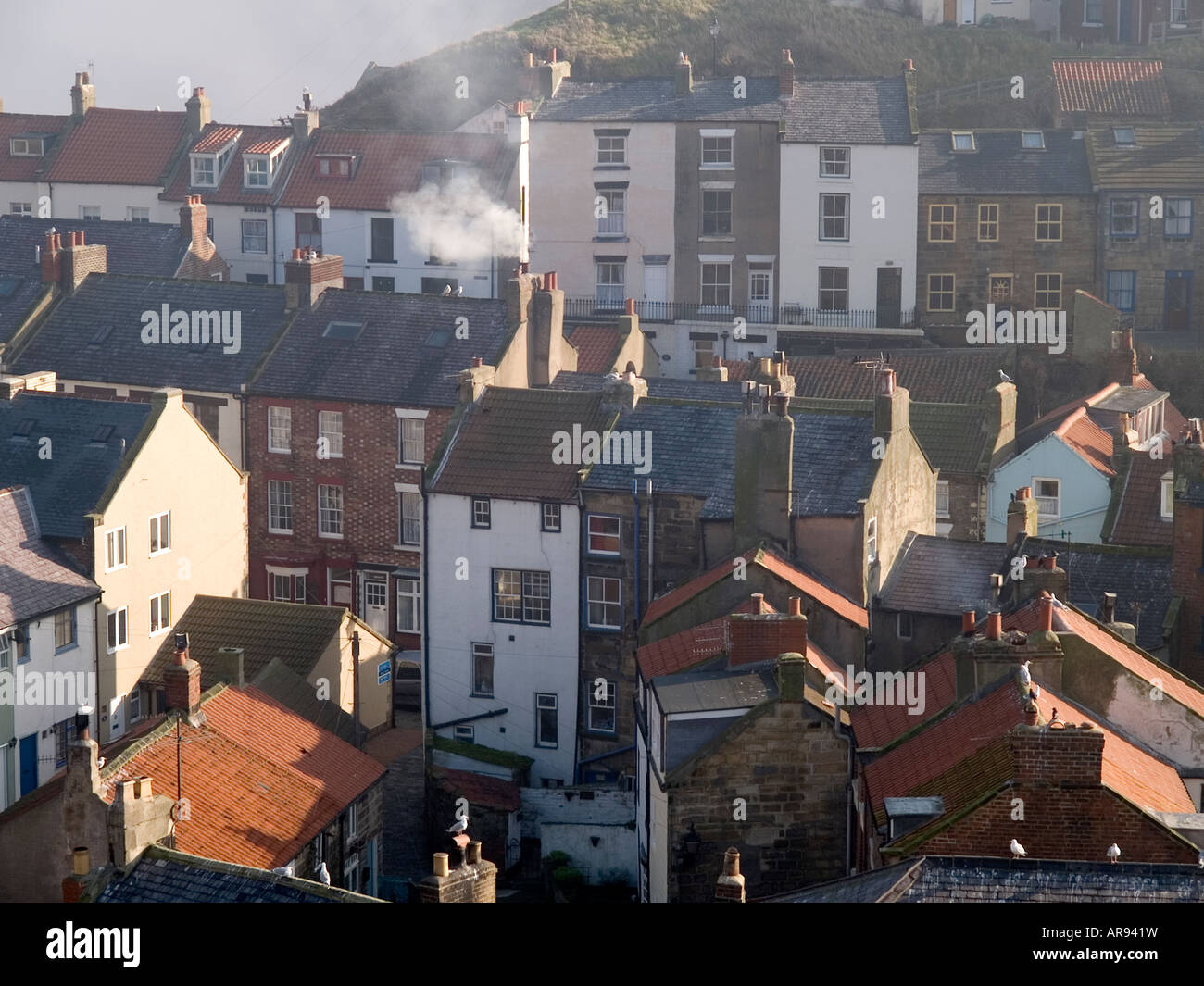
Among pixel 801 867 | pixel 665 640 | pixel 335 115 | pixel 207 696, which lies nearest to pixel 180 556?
pixel 207 696

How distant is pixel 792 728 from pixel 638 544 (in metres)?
11.8

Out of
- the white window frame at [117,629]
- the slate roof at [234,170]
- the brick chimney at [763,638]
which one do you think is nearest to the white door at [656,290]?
the slate roof at [234,170]

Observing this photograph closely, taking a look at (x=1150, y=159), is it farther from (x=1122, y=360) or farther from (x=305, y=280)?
(x=305, y=280)

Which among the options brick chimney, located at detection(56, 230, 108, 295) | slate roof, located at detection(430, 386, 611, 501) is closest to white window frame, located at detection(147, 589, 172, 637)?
slate roof, located at detection(430, 386, 611, 501)

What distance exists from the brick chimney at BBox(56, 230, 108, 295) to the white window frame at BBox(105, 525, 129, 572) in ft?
61.8

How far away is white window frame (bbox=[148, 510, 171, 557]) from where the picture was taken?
158 feet

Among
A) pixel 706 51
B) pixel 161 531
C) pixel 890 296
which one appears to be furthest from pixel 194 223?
pixel 706 51

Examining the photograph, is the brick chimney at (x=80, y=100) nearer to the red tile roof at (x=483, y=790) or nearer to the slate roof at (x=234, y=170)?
the slate roof at (x=234, y=170)

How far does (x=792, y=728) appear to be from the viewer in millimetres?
33656

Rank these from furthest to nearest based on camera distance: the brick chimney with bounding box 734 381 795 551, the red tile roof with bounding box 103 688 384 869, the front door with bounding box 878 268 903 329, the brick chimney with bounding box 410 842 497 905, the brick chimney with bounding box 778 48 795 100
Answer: the brick chimney with bounding box 778 48 795 100 < the front door with bounding box 878 268 903 329 < the brick chimney with bounding box 734 381 795 551 < the red tile roof with bounding box 103 688 384 869 < the brick chimney with bounding box 410 842 497 905

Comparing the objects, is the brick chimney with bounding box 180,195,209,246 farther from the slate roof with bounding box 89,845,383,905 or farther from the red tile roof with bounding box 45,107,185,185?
the slate roof with bounding box 89,845,383,905

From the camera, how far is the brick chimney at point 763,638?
121 feet
